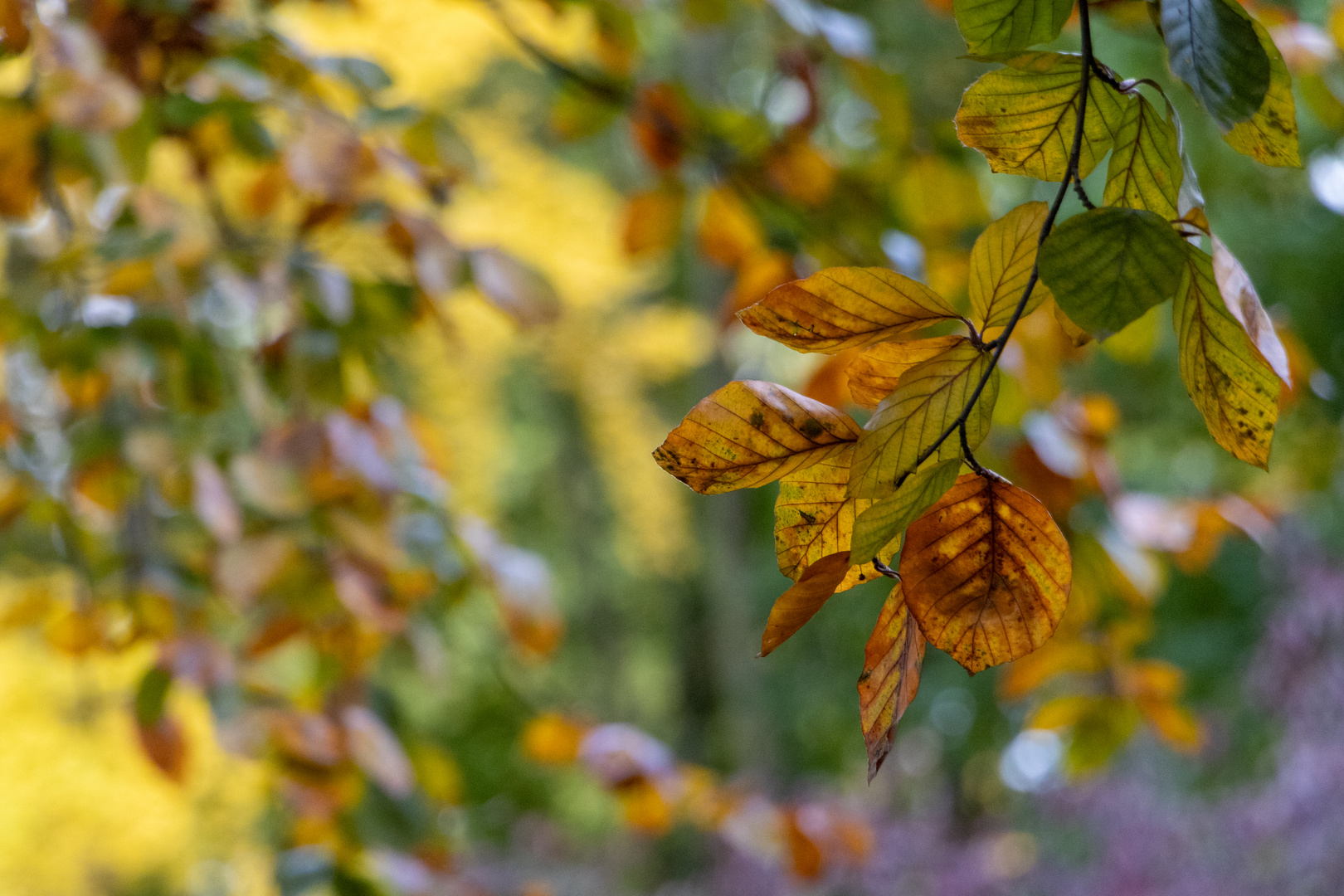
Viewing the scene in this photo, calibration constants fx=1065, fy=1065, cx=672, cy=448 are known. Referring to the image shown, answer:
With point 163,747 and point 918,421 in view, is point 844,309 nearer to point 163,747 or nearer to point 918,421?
point 918,421

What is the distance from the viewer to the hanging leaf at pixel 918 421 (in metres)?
0.22

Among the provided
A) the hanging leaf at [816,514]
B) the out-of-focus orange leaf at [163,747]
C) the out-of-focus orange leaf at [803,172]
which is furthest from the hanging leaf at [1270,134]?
the out-of-focus orange leaf at [163,747]

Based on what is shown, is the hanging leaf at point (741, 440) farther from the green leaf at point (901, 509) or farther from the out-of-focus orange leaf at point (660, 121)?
the out-of-focus orange leaf at point (660, 121)

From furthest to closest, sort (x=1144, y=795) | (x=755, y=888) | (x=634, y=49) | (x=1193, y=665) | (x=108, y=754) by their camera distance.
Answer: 1. (x=108, y=754)
2. (x=755, y=888)
3. (x=1193, y=665)
4. (x=1144, y=795)
5. (x=634, y=49)

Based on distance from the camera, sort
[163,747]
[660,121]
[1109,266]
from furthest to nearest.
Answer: [660,121], [163,747], [1109,266]

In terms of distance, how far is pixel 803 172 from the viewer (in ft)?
2.77

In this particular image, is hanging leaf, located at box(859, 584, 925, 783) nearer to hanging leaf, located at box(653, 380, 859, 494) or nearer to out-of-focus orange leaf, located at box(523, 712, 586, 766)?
hanging leaf, located at box(653, 380, 859, 494)

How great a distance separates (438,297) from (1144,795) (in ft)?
8.23

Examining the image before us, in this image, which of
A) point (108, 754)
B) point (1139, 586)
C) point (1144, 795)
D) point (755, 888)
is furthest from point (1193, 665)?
point (108, 754)

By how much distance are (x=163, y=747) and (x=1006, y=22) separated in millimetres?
742

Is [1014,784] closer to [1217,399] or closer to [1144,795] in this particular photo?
[1144,795]

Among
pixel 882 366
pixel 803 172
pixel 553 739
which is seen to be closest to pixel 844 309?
pixel 882 366

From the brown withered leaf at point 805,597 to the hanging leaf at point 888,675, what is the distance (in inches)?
0.5

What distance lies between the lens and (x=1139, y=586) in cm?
67
